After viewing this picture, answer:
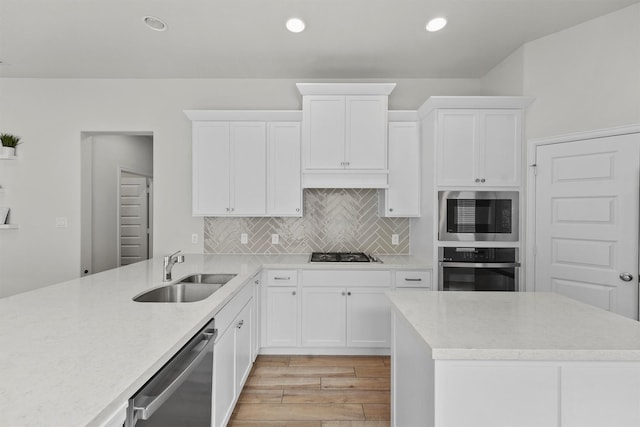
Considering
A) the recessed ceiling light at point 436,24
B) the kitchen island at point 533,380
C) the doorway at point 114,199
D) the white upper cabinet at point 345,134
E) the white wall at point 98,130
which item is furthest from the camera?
the doorway at point 114,199

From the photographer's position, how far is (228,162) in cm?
330

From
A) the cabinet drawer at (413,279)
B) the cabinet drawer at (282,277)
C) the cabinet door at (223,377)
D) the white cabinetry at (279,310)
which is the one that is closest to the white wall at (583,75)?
the cabinet drawer at (413,279)

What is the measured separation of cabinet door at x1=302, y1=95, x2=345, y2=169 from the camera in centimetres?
317

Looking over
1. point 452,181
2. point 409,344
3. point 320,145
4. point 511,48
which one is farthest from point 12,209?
point 511,48

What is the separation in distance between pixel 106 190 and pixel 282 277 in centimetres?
Result: 307

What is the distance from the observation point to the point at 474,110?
9.66 feet

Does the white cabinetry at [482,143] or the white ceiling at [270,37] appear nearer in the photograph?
the white ceiling at [270,37]

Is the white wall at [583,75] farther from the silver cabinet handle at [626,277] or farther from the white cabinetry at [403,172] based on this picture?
the silver cabinet handle at [626,277]

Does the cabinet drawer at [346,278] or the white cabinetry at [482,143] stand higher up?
the white cabinetry at [482,143]

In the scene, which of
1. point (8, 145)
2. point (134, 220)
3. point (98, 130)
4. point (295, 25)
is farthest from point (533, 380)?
point (134, 220)

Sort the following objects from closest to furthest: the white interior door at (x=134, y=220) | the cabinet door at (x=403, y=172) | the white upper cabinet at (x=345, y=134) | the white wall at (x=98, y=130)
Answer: the white upper cabinet at (x=345, y=134)
the cabinet door at (x=403, y=172)
the white wall at (x=98, y=130)
the white interior door at (x=134, y=220)

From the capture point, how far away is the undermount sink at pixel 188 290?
1.99 m

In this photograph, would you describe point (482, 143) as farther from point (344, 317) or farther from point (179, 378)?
point (179, 378)

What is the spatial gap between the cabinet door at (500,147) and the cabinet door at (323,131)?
1.30 metres
